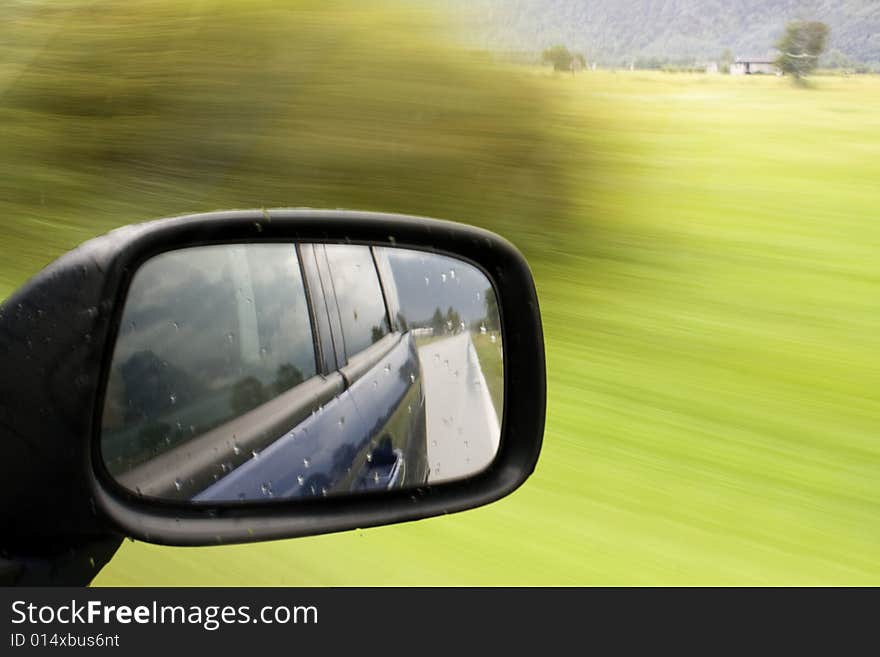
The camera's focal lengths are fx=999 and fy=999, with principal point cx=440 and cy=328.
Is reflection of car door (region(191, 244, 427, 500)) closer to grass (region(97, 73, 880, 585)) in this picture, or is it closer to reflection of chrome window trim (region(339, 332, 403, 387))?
reflection of chrome window trim (region(339, 332, 403, 387))

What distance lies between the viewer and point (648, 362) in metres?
4.26

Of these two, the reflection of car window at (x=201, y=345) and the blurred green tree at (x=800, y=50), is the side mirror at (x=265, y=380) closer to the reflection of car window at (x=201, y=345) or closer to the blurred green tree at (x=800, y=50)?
the reflection of car window at (x=201, y=345)

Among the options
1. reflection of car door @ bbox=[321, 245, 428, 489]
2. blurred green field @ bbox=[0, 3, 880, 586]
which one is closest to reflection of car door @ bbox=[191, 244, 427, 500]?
reflection of car door @ bbox=[321, 245, 428, 489]

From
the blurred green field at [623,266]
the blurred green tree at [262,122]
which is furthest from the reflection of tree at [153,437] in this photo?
the blurred green tree at [262,122]

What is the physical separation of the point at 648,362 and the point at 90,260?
131 inches

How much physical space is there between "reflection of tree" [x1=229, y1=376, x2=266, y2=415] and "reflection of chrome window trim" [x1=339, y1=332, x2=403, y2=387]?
10.9 inches

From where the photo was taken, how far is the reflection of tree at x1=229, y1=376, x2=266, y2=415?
1.56 m

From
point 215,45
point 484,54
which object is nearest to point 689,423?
point 484,54

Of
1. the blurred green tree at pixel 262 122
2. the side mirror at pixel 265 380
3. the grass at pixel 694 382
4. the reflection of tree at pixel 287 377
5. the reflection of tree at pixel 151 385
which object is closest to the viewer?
the side mirror at pixel 265 380

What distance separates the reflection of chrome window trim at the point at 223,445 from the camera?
142 cm

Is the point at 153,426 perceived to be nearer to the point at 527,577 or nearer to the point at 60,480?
the point at 60,480

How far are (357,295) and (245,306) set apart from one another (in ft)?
0.98

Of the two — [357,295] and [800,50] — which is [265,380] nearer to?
[357,295]

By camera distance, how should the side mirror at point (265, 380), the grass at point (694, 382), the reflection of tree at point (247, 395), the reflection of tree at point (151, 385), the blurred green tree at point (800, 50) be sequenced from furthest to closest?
the blurred green tree at point (800, 50) → the grass at point (694, 382) → the reflection of tree at point (247, 395) → the reflection of tree at point (151, 385) → the side mirror at point (265, 380)
